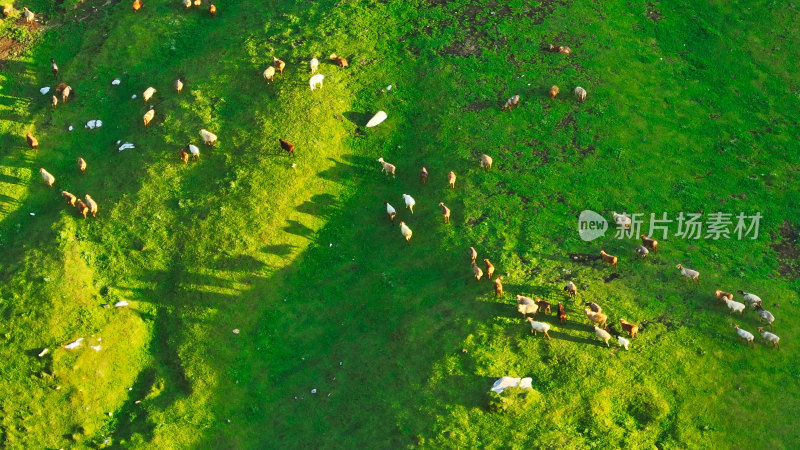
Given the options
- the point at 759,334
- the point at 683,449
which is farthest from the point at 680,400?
the point at 759,334

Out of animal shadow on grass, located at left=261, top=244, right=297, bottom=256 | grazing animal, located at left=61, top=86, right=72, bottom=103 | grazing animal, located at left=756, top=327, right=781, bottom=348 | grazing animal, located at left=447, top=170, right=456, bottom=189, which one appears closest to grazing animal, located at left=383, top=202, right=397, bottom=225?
grazing animal, located at left=447, top=170, right=456, bottom=189

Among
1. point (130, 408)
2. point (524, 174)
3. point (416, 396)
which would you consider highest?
point (524, 174)

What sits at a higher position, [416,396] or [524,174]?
[524,174]

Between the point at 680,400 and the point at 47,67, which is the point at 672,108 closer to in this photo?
the point at 680,400

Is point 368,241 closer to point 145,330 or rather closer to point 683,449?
point 145,330

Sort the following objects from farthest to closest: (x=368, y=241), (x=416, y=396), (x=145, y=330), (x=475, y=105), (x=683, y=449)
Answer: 1. (x=475, y=105)
2. (x=368, y=241)
3. (x=145, y=330)
4. (x=416, y=396)
5. (x=683, y=449)

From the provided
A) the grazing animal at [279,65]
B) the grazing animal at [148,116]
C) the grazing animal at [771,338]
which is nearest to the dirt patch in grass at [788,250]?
the grazing animal at [771,338]

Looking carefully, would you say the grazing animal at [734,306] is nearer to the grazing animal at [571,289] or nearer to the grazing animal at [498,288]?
the grazing animal at [571,289]

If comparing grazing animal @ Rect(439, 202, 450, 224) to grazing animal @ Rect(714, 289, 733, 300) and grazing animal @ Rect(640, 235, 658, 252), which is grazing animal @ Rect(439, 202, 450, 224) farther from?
grazing animal @ Rect(714, 289, 733, 300)

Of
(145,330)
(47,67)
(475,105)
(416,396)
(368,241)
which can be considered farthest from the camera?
(47,67)

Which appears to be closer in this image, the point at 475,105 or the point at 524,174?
the point at 524,174
